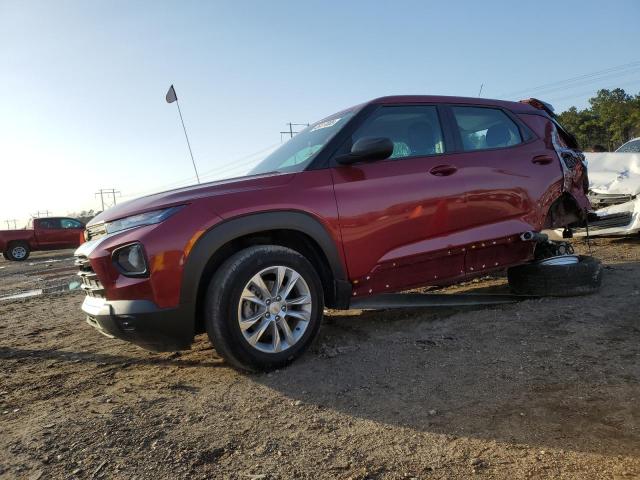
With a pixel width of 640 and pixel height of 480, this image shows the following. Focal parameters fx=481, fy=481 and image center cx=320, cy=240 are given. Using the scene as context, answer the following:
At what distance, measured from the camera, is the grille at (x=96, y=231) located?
313 cm

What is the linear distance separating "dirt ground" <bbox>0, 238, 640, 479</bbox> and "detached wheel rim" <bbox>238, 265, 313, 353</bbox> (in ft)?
0.68

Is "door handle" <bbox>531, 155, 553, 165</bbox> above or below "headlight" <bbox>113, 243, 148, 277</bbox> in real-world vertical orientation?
above

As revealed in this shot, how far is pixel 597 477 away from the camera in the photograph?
5.67ft

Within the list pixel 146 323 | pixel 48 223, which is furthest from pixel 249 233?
pixel 48 223

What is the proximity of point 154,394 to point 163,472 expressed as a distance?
0.91 meters

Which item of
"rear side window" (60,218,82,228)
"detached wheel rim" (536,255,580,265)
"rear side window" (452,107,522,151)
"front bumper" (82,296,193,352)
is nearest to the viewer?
"front bumper" (82,296,193,352)

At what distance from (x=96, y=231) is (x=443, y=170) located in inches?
100

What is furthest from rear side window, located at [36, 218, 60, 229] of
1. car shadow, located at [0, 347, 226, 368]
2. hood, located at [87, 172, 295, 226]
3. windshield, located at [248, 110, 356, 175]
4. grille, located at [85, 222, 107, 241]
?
hood, located at [87, 172, 295, 226]

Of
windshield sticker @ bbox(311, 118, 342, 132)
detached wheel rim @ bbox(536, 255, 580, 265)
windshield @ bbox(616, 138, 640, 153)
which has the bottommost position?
detached wheel rim @ bbox(536, 255, 580, 265)

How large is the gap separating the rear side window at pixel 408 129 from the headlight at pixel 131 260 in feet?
5.76

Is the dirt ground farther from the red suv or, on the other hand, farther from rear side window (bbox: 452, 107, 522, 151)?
rear side window (bbox: 452, 107, 522, 151)

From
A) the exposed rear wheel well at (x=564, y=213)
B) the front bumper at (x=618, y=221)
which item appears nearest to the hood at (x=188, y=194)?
the exposed rear wheel well at (x=564, y=213)

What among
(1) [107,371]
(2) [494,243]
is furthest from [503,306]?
(1) [107,371]

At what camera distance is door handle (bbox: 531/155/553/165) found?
424 cm
